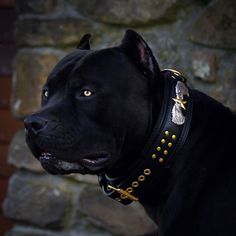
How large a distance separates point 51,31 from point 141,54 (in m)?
1.18

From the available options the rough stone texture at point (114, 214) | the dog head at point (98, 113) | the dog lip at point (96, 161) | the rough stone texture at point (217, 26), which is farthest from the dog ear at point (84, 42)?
the rough stone texture at point (114, 214)

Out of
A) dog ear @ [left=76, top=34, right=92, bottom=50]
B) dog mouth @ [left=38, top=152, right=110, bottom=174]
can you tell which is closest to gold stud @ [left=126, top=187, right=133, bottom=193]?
dog mouth @ [left=38, top=152, right=110, bottom=174]

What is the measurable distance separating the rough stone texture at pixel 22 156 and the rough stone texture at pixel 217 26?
1014 millimetres

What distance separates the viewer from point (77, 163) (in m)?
2.49

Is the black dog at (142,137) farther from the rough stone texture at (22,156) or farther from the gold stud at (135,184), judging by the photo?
the rough stone texture at (22,156)

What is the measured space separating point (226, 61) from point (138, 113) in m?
0.96

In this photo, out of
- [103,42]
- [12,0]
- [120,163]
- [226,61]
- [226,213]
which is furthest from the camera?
[12,0]

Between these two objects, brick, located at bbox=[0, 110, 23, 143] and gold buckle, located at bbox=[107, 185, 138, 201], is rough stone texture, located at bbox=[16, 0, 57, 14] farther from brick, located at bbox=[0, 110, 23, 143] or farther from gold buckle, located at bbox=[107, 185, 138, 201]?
gold buckle, located at bbox=[107, 185, 138, 201]

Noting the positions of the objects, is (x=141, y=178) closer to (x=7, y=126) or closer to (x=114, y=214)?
(x=114, y=214)

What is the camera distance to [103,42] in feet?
11.6

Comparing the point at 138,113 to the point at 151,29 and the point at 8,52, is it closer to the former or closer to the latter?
the point at 151,29

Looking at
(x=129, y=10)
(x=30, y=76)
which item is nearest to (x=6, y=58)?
(x=30, y=76)

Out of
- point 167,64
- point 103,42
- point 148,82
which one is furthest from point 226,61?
point 148,82

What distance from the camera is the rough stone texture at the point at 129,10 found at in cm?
339
